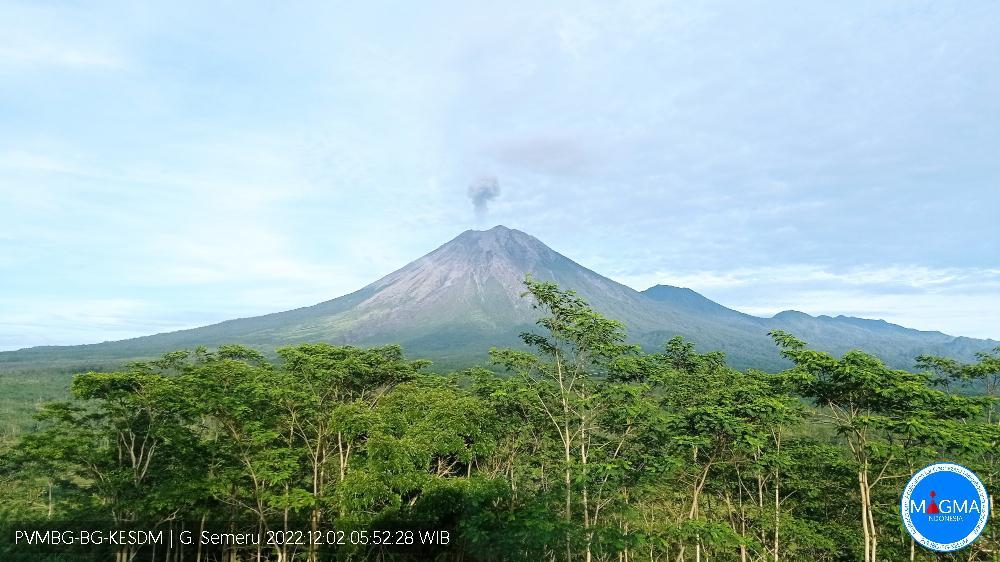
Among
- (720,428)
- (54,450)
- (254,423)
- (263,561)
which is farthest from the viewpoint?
(263,561)

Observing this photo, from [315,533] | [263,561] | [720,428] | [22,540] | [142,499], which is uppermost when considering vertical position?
[720,428]

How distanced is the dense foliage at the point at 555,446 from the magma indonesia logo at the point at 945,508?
2.02 ft

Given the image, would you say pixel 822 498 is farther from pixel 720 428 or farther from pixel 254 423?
pixel 254 423

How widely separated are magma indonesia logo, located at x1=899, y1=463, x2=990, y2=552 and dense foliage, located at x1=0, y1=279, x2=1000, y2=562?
0.62 metres

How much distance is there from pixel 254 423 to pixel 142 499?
493cm

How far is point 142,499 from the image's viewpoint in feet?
52.9

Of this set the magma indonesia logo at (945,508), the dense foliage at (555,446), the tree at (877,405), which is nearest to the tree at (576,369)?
the dense foliage at (555,446)

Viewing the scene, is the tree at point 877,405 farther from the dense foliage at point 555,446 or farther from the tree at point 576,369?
the tree at point 576,369

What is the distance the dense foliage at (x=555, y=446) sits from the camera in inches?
494

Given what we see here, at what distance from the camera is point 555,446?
72.2 feet

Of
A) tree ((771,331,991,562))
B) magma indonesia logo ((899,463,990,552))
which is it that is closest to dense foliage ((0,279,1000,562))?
tree ((771,331,991,562))

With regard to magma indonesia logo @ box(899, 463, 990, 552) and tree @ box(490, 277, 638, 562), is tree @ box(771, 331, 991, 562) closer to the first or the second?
magma indonesia logo @ box(899, 463, 990, 552)

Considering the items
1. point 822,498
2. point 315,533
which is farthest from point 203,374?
point 822,498

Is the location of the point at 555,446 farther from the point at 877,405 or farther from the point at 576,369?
the point at 877,405
